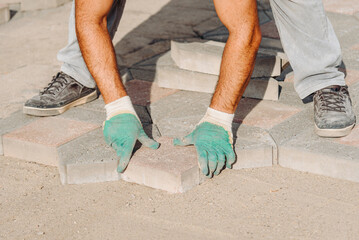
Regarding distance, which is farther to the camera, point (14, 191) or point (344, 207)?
point (14, 191)

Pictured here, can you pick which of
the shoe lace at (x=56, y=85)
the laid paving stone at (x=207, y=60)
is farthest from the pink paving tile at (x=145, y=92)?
the shoe lace at (x=56, y=85)

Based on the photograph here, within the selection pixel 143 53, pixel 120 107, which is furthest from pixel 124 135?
pixel 143 53

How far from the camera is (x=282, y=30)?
129 inches

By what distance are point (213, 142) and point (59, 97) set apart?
104 cm

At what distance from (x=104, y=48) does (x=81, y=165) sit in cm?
58

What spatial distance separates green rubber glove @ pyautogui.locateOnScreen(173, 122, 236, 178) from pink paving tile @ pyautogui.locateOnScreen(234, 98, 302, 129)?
34 cm

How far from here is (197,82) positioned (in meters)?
3.59

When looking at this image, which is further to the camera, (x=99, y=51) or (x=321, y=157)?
(x=99, y=51)

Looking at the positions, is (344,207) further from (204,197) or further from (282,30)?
(282,30)

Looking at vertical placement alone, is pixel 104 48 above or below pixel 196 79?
above

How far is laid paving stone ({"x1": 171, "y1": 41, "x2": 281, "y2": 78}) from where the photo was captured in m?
3.48

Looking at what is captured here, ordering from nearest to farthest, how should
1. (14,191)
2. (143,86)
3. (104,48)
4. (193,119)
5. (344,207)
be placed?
(344,207), (14,191), (104,48), (193,119), (143,86)

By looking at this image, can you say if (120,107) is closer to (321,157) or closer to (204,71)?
(204,71)

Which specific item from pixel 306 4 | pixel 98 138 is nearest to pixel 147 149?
pixel 98 138
